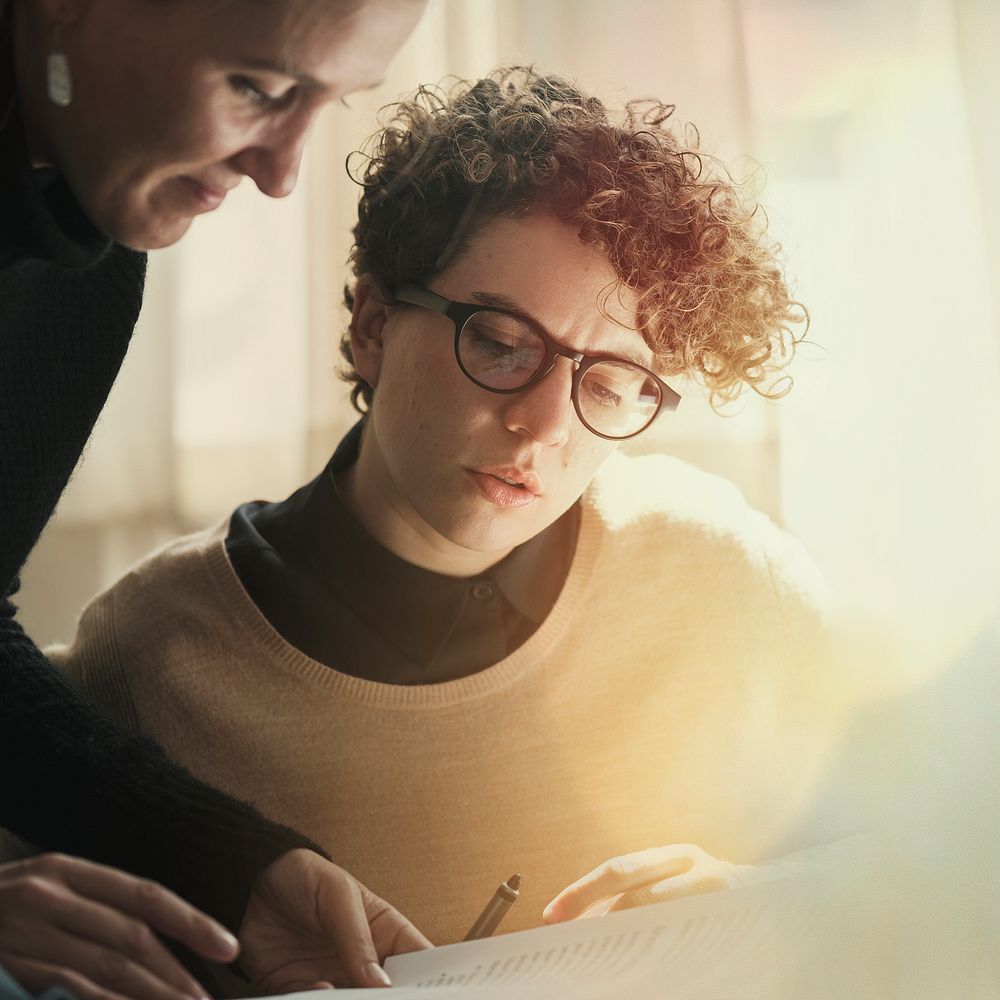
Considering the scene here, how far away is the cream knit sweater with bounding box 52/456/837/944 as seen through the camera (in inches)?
31.5

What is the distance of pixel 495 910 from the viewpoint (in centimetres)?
72

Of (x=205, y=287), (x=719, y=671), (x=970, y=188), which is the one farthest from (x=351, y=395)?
(x=970, y=188)

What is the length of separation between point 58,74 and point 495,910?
22.9 inches

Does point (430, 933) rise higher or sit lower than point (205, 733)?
lower

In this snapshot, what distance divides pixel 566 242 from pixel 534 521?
0.69 ft

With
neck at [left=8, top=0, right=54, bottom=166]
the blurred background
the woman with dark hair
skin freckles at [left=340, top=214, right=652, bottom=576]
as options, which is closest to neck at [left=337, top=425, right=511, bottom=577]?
skin freckles at [left=340, top=214, right=652, bottom=576]

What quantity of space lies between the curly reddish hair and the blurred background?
23mm

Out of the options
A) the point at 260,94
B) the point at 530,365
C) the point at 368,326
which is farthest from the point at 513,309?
the point at 260,94

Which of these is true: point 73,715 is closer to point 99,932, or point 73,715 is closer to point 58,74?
point 99,932

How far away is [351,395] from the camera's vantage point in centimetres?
94

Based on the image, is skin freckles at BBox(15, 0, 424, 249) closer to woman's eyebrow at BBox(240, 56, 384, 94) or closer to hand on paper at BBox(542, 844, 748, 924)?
woman's eyebrow at BBox(240, 56, 384, 94)

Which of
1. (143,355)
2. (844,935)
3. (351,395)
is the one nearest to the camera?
(844,935)

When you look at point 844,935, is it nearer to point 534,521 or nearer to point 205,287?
point 534,521

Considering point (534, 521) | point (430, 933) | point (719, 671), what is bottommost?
point (430, 933)
